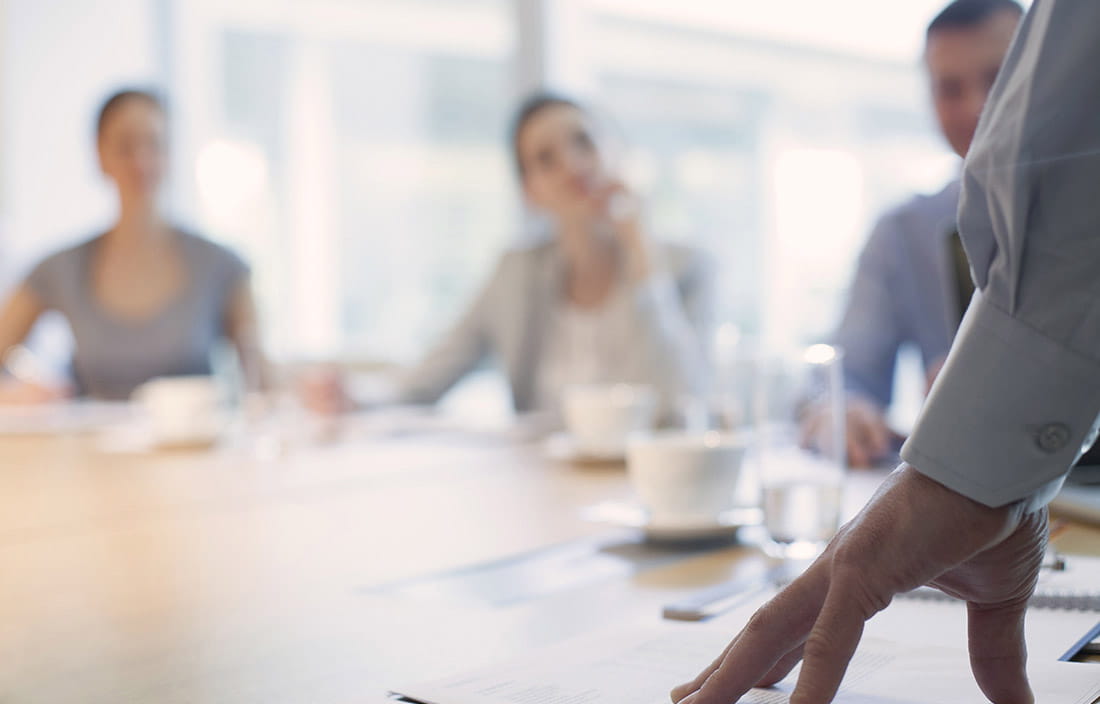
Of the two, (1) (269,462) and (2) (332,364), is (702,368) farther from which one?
(1) (269,462)

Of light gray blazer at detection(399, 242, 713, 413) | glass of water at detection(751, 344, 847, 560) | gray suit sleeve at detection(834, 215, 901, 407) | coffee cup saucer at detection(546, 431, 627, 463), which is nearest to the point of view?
glass of water at detection(751, 344, 847, 560)

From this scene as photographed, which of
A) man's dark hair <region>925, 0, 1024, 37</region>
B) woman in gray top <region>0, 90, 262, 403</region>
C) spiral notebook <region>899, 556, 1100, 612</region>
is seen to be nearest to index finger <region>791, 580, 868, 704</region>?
spiral notebook <region>899, 556, 1100, 612</region>

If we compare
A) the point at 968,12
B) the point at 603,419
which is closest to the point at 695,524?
the point at 603,419

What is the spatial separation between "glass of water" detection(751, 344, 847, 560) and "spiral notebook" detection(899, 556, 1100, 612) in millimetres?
184

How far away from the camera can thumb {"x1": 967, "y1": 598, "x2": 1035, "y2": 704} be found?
21.7 inches

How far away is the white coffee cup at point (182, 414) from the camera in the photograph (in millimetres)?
2031

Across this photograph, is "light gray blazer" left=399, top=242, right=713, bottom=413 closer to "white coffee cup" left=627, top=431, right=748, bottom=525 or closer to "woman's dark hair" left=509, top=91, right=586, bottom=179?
"woman's dark hair" left=509, top=91, right=586, bottom=179

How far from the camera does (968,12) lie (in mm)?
2096

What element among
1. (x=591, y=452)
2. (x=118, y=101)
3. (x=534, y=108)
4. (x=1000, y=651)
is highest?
(x=118, y=101)

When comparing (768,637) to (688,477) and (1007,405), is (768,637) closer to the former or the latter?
(1007,405)

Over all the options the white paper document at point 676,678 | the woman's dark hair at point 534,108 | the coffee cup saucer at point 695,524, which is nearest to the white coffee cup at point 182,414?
the coffee cup saucer at point 695,524

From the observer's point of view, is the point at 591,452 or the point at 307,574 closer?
the point at 307,574

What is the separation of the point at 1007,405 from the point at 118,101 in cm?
300

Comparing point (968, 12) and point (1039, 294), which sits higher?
point (968, 12)
